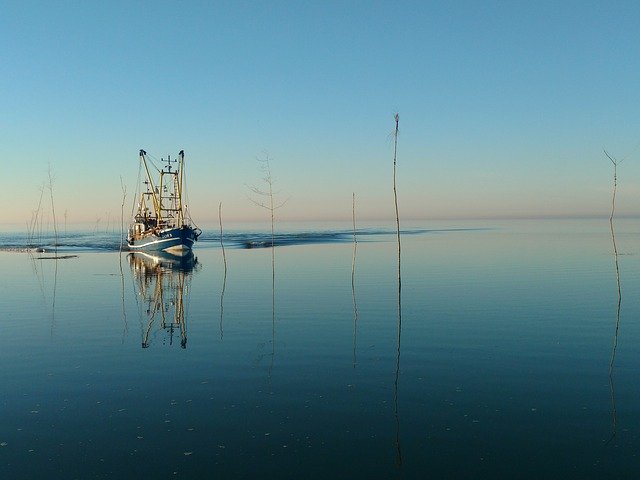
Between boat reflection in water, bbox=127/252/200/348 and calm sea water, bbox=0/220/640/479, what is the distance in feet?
0.74

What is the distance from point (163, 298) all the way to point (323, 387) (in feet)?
65.8

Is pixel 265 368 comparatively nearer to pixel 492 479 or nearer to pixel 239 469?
pixel 239 469

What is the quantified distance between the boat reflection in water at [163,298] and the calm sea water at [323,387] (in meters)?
0.23

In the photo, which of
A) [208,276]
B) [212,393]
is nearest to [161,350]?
[212,393]

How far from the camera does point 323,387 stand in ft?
46.2

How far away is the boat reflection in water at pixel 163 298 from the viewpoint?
2203 centimetres

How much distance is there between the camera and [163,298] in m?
31.9

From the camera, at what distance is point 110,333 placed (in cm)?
2159

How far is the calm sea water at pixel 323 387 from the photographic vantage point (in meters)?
9.83

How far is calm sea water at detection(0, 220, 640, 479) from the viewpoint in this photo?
9.83 metres

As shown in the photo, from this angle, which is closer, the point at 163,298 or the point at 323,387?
the point at 323,387

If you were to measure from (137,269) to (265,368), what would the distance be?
41568 millimetres

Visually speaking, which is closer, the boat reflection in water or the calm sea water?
the calm sea water

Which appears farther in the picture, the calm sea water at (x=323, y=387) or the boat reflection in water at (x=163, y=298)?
the boat reflection in water at (x=163, y=298)
